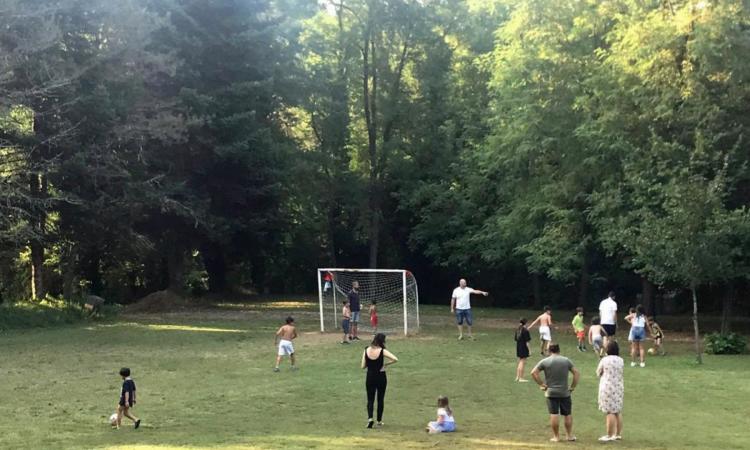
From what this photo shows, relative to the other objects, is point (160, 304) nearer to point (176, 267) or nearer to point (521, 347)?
point (176, 267)

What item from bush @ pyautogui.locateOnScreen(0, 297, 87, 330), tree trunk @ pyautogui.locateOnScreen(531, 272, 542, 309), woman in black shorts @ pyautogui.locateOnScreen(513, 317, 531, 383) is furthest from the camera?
tree trunk @ pyautogui.locateOnScreen(531, 272, 542, 309)

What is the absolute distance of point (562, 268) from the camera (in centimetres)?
3008

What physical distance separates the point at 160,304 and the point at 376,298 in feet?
36.6

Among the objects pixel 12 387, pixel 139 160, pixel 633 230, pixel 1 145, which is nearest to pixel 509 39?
pixel 633 230

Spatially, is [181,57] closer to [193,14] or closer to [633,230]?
[193,14]

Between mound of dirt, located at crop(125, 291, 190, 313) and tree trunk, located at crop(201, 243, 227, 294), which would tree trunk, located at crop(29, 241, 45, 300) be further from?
tree trunk, located at crop(201, 243, 227, 294)

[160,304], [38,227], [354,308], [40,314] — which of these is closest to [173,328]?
[40,314]

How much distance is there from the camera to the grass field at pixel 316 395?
11.7 metres

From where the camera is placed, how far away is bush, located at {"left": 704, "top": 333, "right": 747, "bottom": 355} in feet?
75.5

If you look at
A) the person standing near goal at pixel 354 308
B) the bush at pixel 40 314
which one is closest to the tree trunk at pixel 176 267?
the bush at pixel 40 314

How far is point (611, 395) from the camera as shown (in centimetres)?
1169

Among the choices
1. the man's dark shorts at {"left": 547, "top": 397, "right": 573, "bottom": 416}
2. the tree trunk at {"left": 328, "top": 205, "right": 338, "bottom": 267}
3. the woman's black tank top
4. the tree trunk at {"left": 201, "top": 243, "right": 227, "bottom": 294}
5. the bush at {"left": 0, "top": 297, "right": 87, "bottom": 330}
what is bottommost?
the man's dark shorts at {"left": 547, "top": 397, "right": 573, "bottom": 416}

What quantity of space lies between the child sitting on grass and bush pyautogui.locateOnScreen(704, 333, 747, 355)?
1400cm

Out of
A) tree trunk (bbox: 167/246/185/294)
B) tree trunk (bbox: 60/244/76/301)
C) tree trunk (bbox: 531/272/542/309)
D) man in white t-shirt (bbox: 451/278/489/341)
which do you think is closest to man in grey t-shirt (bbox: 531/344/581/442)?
man in white t-shirt (bbox: 451/278/489/341)
